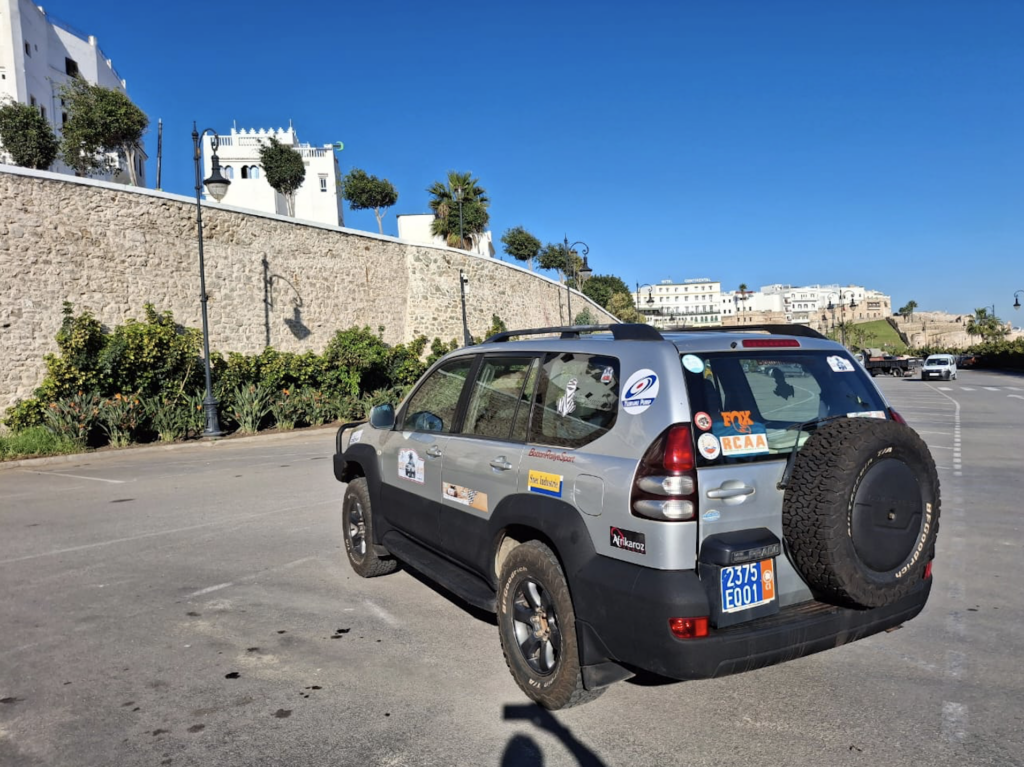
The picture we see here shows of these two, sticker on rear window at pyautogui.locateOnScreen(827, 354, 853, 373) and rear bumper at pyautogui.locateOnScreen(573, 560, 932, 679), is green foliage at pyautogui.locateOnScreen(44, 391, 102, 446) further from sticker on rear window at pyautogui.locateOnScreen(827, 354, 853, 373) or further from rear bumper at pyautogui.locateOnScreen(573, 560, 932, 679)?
sticker on rear window at pyautogui.locateOnScreen(827, 354, 853, 373)

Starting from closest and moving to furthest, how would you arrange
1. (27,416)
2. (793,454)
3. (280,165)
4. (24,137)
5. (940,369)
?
1. (793,454)
2. (27,416)
3. (24,137)
4. (940,369)
5. (280,165)

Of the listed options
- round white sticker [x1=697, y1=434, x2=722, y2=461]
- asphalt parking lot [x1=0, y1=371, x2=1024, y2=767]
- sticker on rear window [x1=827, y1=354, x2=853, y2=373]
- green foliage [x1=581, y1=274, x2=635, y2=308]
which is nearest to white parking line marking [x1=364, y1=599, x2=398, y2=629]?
asphalt parking lot [x1=0, y1=371, x2=1024, y2=767]

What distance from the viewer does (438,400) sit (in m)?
4.94

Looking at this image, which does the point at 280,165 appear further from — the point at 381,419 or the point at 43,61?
the point at 381,419

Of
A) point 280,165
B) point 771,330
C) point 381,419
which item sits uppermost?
point 280,165

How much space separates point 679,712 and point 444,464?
193cm

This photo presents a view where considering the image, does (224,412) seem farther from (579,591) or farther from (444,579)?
(579,591)

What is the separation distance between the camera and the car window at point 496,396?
4.08m

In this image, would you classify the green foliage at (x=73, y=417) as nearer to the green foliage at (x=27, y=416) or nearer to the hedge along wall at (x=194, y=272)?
the green foliage at (x=27, y=416)

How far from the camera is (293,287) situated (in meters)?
27.1

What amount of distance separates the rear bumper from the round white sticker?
1.65 ft

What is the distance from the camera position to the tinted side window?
134 inches

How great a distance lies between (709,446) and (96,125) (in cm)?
3553

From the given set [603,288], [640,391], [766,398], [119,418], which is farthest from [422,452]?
[603,288]
